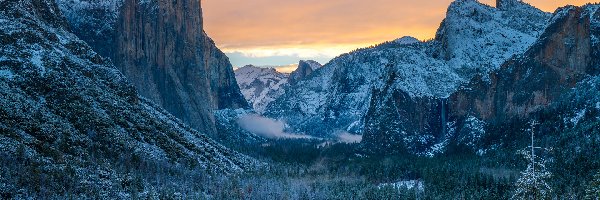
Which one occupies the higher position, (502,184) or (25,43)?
(25,43)

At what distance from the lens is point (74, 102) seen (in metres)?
161

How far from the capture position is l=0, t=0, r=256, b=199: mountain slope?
118 m

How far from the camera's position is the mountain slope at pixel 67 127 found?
386 ft

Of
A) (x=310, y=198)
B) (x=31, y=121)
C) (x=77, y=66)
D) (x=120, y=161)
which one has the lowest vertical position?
(x=310, y=198)

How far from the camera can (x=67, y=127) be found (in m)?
146

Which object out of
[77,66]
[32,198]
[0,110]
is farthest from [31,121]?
[77,66]

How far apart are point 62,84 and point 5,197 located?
66710 mm

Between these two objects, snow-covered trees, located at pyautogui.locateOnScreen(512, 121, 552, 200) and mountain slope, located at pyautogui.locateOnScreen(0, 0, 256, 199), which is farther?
mountain slope, located at pyautogui.locateOnScreen(0, 0, 256, 199)

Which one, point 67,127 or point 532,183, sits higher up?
point 67,127

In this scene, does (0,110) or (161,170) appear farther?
(161,170)

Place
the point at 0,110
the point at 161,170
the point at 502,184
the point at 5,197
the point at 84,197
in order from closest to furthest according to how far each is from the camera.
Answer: the point at 5,197
the point at 84,197
the point at 0,110
the point at 161,170
the point at 502,184

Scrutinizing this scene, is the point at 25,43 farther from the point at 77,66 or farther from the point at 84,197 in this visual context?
the point at 84,197

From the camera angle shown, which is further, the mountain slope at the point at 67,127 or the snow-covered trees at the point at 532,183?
the mountain slope at the point at 67,127

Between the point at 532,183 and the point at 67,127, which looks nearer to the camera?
the point at 532,183
